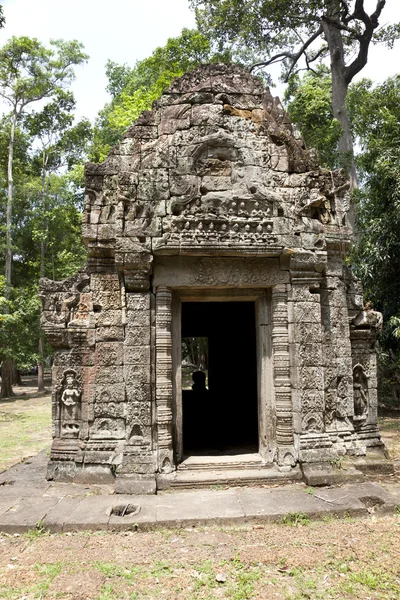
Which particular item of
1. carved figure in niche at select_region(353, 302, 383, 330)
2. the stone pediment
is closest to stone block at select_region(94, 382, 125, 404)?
the stone pediment

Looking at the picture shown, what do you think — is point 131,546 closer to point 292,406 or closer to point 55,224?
point 292,406

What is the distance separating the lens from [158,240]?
6.04 meters

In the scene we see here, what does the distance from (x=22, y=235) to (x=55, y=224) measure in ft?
7.52

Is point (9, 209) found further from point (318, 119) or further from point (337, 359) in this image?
point (337, 359)

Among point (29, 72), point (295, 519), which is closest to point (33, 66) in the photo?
point (29, 72)

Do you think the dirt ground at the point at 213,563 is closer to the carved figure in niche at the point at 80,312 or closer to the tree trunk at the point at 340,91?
the carved figure in niche at the point at 80,312

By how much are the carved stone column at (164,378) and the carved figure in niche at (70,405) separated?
4.09 ft

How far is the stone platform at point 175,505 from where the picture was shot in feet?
16.0

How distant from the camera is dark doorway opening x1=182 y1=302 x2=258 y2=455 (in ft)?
29.7

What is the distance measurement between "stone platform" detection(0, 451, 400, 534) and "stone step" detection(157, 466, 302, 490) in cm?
8

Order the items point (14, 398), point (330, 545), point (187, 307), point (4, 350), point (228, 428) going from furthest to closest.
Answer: point (14, 398) < point (4, 350) < point (187, 307) < point (228, 428) < point (330, 545)

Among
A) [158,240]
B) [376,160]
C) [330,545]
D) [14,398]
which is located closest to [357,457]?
[330,545]

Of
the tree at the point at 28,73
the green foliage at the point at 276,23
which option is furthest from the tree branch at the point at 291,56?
the tree at the point at 28,73

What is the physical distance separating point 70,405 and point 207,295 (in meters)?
2.52
